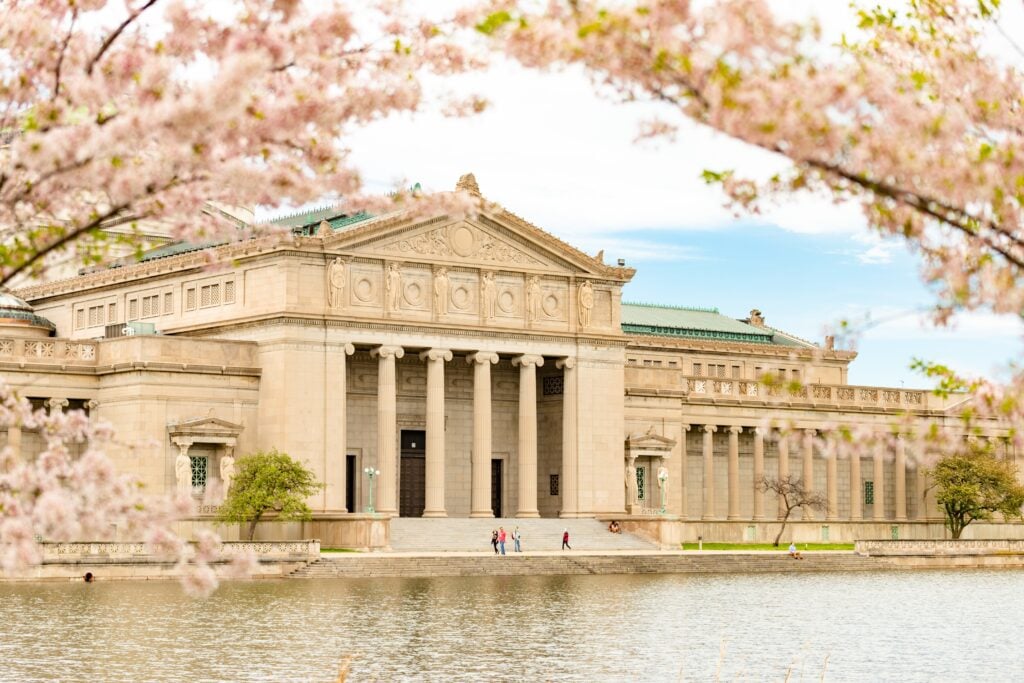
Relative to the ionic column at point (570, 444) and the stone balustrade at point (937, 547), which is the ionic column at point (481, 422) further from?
the stone balustrade at point (937, 547)

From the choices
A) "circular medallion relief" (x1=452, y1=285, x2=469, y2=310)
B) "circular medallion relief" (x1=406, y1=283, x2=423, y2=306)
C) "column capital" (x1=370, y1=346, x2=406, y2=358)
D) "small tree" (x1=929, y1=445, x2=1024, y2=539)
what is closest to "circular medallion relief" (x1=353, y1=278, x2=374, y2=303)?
"circular medallion relief" (x1=406, y1=283, x2=423, y2=306)

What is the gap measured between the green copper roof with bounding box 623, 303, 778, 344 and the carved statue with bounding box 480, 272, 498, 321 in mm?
38926

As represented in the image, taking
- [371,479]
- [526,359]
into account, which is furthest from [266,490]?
[526,359]

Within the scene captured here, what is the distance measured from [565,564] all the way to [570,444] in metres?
20.5

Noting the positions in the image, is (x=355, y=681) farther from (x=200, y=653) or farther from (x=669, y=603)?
(x=669, y=603)

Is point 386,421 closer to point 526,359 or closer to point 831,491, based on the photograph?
point 526,359

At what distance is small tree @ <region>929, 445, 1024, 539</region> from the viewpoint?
11944cm

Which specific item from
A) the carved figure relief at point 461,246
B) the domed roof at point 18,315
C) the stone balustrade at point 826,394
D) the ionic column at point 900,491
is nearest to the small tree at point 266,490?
the carved figure relief at point 461,246

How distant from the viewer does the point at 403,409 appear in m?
108

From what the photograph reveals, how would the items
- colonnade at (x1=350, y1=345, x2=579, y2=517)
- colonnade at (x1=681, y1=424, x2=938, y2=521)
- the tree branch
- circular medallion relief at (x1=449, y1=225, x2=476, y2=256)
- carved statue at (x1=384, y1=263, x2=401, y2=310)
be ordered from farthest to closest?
colonnade at (x1=681, y1=424, x2=938, y2=521) → circular medallion relief at (x1=449, y1=225, x2=476, y2=256) → carved statue at (x1=384, y1=263, x2=401, y2=310) → colonnade at (x1=350, y1=345, x2=579, y2=517) → the tree branch

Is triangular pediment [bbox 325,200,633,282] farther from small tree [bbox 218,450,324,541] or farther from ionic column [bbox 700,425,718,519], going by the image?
ionic column [bbox 700,425,718,519]

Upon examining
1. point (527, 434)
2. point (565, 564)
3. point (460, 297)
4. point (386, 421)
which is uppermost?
point (460, 297)

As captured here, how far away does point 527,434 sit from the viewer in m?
107

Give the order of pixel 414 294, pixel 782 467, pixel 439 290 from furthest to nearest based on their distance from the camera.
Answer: pixel 782 467 → pixel 439 290 → pixel 414 294
